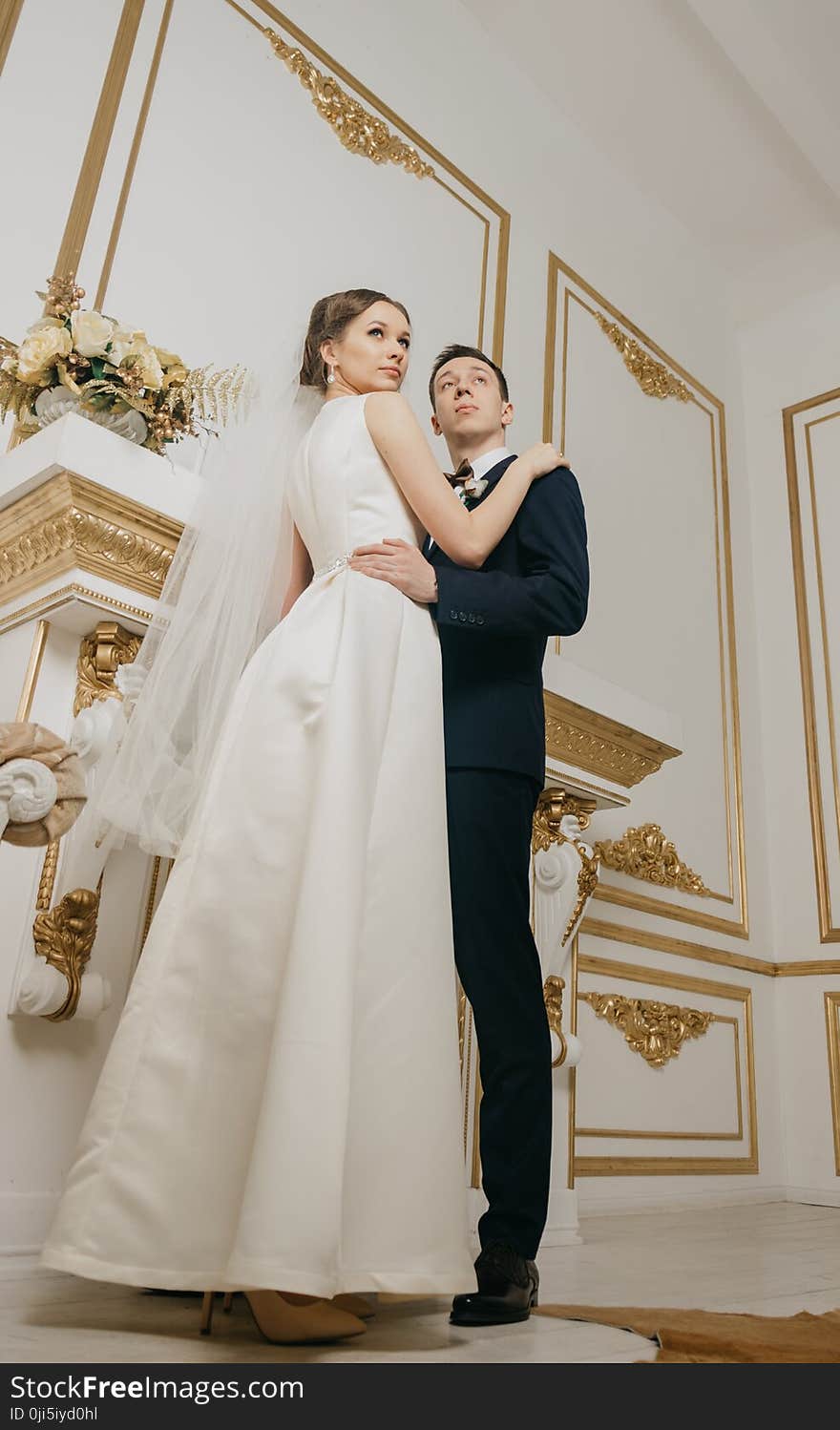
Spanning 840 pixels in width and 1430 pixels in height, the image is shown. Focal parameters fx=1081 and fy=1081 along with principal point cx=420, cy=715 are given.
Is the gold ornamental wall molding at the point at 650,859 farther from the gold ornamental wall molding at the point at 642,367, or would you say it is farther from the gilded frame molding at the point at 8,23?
the gilded frame molding at the point at 8,23

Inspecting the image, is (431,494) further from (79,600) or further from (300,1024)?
(300,1024)

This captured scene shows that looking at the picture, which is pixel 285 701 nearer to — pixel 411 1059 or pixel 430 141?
pixel 411 1059

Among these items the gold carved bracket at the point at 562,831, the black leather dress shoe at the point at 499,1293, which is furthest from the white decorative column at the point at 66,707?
the gold carved bracket at the point at 562,831

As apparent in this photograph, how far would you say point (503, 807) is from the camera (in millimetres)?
1642

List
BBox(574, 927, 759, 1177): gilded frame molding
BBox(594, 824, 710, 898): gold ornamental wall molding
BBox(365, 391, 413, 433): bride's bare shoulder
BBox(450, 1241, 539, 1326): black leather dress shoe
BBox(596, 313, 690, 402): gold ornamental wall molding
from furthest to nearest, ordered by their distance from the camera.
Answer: BBox(596, 313, 690, 402): gold ornamental wall molding
BBox(594, 824, 710, 898): gold ornamental wall molding
BBox(574, 927, 759, 1177): gilded frame molding
BBox(365, 391, 413, 433): bride's bare shoulder
BBox(450, 1241, 539, 1326): black leather dress shoe

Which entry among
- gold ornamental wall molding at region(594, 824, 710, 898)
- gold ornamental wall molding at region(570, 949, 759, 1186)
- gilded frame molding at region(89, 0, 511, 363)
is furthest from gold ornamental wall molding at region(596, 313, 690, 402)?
gold ornamental wall molding at region(570, 949, 759, 1186)

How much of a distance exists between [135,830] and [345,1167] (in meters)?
0.57

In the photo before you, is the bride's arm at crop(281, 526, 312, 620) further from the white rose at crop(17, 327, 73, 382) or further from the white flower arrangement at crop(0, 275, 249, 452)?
the white rose at crop(17, 327, 73, 382)

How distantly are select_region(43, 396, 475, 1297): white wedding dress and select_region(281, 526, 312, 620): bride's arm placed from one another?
235mm

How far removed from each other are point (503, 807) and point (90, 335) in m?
1.14

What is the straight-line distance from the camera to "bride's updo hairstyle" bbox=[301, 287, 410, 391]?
186 cm

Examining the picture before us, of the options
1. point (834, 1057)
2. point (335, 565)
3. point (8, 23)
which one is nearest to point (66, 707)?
point (335, 565)

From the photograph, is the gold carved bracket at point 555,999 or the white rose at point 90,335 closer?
the white rose at point 90,335

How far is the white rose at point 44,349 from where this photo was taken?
1959 millimetres
